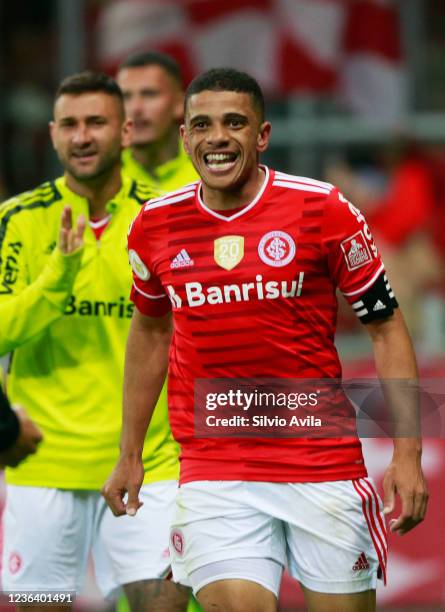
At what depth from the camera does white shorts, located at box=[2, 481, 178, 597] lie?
6.24 metres

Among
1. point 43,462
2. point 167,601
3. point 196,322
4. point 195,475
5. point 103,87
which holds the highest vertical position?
point 103,87

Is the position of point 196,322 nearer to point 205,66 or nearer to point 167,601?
point 167,601

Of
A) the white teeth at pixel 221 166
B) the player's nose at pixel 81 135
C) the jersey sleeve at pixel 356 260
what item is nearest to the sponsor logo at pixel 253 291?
the jersey sleeve at pixel 356 260

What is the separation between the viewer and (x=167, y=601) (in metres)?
6.11

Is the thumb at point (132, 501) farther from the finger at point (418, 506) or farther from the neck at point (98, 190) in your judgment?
the neck at point (98, 190)

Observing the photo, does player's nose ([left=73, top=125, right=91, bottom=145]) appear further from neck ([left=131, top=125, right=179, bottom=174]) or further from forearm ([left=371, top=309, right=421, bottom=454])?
forearm ([left=371, top=309, right=421, bottom=454])

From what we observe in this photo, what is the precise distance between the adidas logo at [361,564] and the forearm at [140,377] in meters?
0.91

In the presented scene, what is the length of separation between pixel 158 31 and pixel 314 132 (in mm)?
1446

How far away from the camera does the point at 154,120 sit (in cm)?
750

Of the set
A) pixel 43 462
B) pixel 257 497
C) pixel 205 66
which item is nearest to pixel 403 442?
pixel 257 497

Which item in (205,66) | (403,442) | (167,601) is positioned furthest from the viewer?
(205,66)

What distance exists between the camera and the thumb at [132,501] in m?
5.60

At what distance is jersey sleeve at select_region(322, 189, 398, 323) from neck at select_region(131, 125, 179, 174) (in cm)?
225
